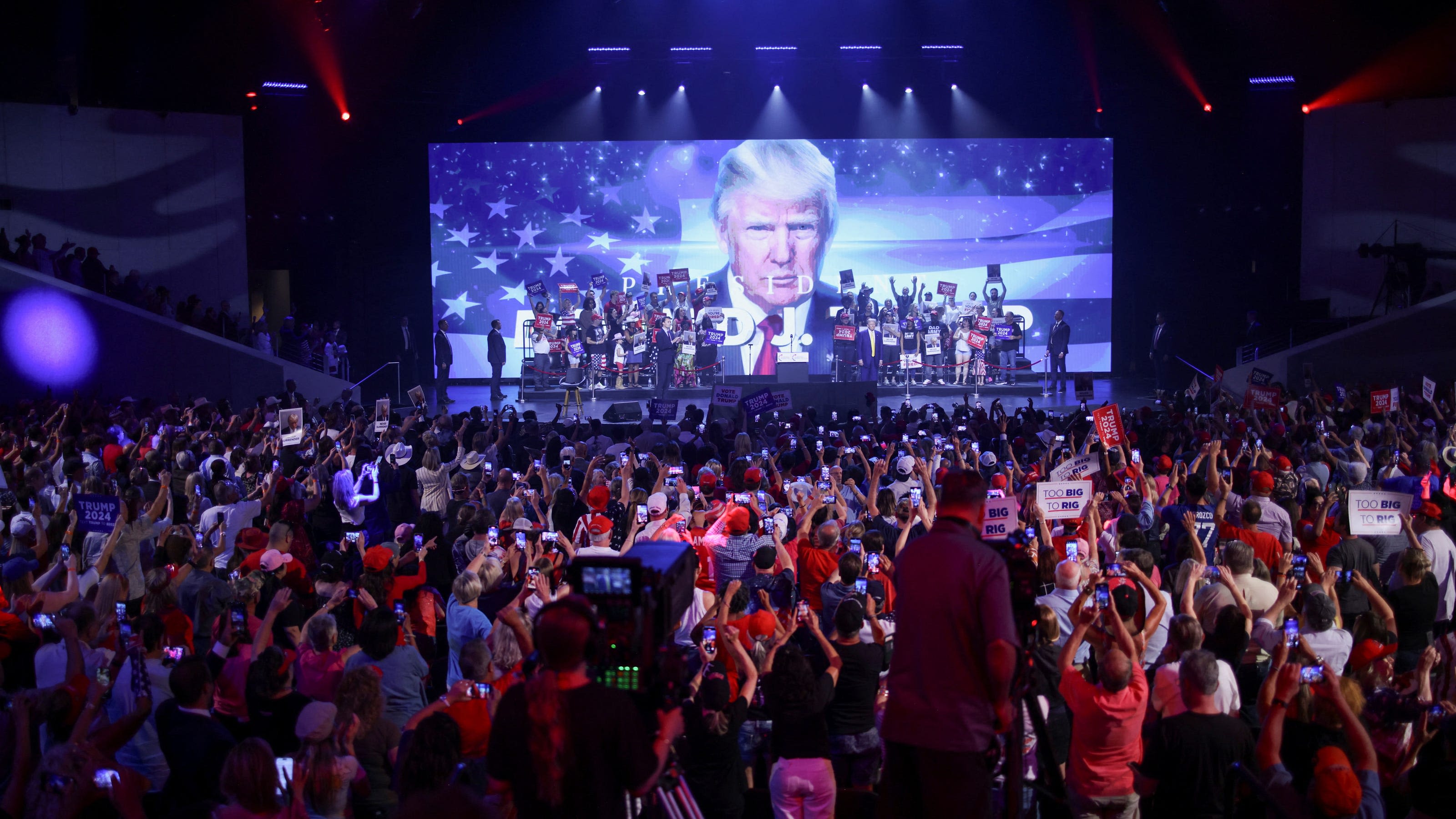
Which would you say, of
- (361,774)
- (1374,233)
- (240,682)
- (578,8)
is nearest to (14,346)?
(578,8)

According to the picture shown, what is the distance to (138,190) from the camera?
19609 millimetres

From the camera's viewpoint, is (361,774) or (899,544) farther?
(899,544)

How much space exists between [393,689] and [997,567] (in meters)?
2.50

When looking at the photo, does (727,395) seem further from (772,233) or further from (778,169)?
(778,169)

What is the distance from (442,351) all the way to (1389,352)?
1590 cm

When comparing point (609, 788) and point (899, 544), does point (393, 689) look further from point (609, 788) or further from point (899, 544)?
point (899, 544)

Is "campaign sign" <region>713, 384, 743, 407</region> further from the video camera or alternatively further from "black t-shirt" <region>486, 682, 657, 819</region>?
"black t-shirt" <region>486, 682, 657, 819</region>

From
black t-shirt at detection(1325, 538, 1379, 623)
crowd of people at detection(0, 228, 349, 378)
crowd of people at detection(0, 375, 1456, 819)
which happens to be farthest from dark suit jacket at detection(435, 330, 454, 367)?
black t-shirt at detection(1325, 538, 1379, 623)

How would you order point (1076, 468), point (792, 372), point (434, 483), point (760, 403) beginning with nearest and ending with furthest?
1. point (1076, 468)
2. point (434, 483)
3. point (760, 403)
4. point (792, 372)

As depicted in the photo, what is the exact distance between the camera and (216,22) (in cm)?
1727

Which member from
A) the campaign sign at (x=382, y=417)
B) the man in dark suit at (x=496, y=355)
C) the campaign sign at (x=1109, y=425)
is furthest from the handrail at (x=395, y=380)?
the campaign sign at (x=1109, y=425)

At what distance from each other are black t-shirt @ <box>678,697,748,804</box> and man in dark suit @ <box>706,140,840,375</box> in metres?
17.3

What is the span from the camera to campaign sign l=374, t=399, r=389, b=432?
10656 millimetres

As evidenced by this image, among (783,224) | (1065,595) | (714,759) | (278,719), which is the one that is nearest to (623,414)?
(783,224)
